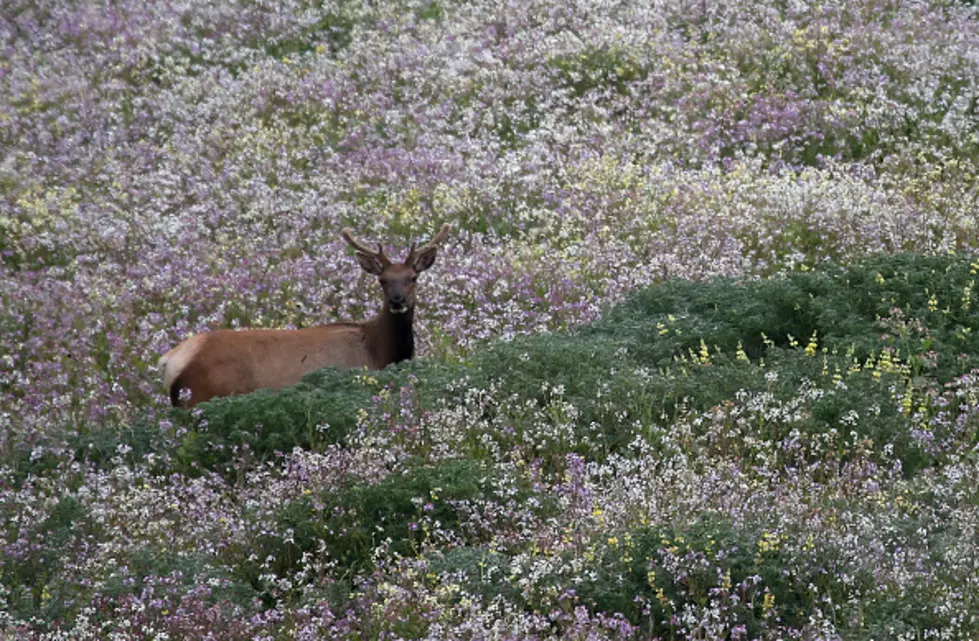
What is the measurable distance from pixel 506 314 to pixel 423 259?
1078 millimetres

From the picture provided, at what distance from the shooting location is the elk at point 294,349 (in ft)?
37.0

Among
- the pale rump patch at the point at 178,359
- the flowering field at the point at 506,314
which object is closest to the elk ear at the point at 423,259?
the flowering field at the point at 506,314

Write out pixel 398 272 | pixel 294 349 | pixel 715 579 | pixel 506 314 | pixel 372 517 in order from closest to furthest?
pixel 715 579 < pixel 372 517 < pixel 294 349 < pixel 398 272 < pixel 506 314

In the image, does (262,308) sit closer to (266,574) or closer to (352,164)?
(352,164)

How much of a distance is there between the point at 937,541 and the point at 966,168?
9.59 metres

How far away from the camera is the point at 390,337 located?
39.4 ft

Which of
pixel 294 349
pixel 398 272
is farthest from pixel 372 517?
pixel 398 272

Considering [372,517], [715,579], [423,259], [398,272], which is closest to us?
[715,579]

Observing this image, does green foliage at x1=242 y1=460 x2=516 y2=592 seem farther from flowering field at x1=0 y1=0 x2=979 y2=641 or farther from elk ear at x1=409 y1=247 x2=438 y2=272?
elk ear at x1=409 y1=247 x2=438 y2=272

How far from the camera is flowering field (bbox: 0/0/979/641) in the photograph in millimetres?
6980

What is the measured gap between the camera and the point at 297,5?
22.0 m

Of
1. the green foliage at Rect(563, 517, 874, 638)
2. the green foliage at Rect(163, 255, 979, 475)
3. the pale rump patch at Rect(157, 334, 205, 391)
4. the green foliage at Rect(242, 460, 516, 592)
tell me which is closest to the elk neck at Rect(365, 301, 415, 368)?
the green foliage at Rect(163, 255, 979, 475)

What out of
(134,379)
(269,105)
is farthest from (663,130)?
(134,379)

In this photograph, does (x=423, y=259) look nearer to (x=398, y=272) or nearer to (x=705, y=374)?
(x=398, y=272)
